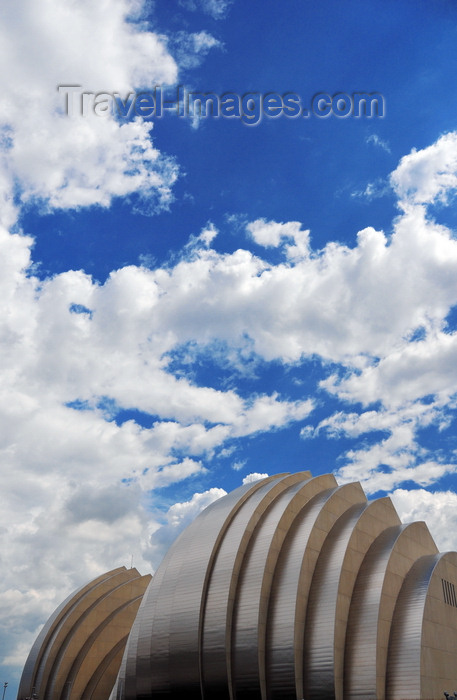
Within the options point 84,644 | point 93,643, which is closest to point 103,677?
point 93,643

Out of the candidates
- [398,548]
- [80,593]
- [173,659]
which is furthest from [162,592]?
[80,593]

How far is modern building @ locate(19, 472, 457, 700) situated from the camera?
129ft

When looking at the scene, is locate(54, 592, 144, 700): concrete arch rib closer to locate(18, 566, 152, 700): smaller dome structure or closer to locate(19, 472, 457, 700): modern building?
locate(18, 566, 152, 700): smaller dome structure

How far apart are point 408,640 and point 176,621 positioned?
1566 centimetres

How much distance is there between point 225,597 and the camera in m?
42.3

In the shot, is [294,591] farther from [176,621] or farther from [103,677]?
[103,677]

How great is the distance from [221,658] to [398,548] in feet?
50.0

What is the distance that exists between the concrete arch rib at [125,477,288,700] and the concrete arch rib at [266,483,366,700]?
512 cm

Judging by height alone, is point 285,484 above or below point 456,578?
above

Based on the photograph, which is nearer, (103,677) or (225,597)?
(225,597)

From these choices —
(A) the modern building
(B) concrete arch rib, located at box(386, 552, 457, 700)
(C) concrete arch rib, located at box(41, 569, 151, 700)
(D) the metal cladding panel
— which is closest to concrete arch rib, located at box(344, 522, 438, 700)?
(A) the modern building

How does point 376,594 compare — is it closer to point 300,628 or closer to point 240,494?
point 300,628

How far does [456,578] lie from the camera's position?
49531 mm

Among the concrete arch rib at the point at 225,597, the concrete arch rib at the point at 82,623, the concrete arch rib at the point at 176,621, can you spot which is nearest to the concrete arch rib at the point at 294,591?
the concrete arch rib at the point at 225,597
